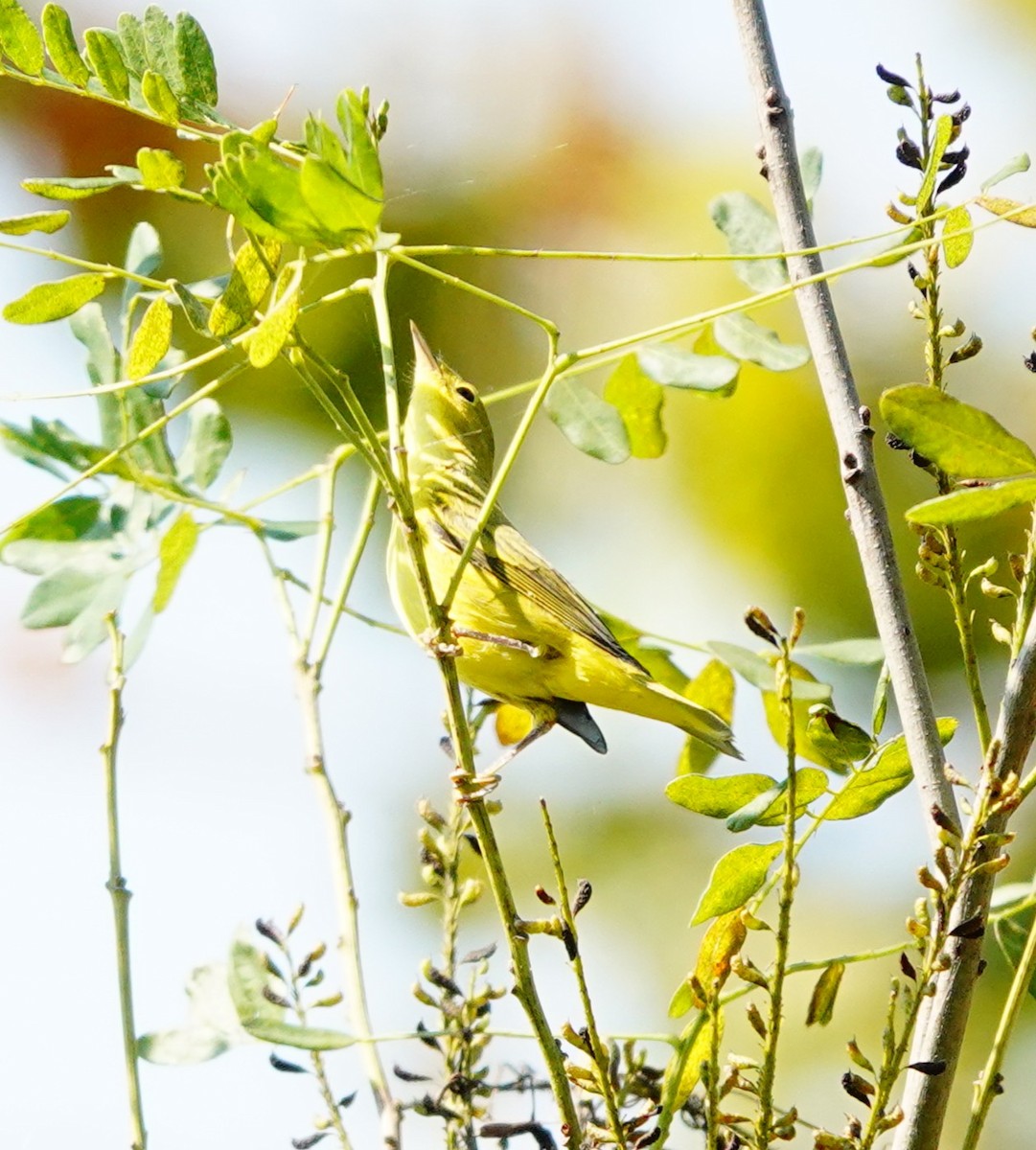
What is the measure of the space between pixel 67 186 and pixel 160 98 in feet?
0.31

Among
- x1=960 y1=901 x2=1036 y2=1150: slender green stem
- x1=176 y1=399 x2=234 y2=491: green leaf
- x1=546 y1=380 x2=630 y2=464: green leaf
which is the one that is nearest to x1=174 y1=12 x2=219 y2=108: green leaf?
x1=546 y1=380 x2=630 y2=464: green leaf

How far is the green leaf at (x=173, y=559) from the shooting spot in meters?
1.43

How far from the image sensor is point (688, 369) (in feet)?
3.81

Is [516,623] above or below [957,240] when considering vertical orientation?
below

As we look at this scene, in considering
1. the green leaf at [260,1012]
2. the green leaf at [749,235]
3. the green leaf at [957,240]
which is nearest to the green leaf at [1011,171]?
the green leaf at [957,240]

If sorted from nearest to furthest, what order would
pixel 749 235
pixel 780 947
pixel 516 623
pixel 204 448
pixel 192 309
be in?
pixel 780 947 < pixel 192 309 < pixel 749 235 < pixel 204 448 < pixel 516 623

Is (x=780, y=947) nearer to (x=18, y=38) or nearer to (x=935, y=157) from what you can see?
(x=935, y=157)

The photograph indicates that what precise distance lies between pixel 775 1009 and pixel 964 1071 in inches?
91.7

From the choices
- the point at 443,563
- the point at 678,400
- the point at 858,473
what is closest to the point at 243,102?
the point at 678,400

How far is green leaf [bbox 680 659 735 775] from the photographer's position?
1.48 meters

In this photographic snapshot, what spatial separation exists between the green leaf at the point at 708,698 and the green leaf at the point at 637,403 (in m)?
0.24

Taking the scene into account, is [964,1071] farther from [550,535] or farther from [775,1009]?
[775,1009]

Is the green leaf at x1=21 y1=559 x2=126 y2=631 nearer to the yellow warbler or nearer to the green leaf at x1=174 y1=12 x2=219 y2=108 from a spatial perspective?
the yellow warbler

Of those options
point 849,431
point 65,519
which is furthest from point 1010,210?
point 65,519
